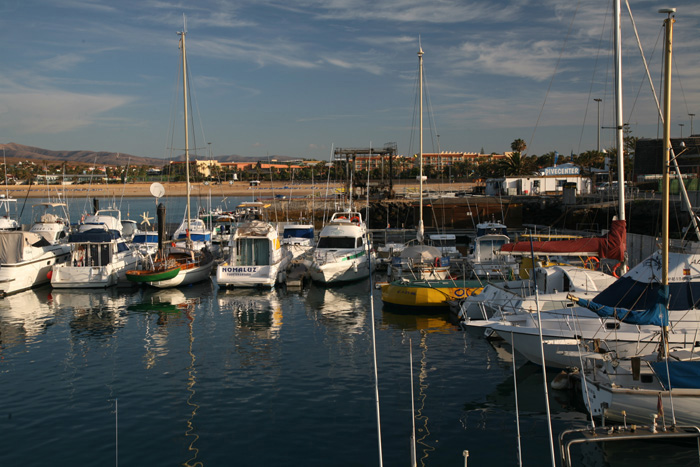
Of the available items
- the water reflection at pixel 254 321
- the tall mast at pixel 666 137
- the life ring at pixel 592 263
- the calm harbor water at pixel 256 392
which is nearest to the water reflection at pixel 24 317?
the calm harbor water at pixel 256 392

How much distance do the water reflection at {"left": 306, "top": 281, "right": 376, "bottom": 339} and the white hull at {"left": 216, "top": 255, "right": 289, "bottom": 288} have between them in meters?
2.16

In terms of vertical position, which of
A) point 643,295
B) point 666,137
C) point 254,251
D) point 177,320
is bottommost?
point 177,320

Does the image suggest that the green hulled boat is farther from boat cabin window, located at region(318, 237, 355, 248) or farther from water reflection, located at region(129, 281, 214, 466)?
boat cabin window, located at region(318, 237, 355, 248)

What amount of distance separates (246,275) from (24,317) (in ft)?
31.5

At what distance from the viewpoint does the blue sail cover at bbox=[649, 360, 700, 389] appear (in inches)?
443

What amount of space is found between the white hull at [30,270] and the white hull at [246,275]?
32.3 ft

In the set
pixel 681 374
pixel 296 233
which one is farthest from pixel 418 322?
pixel 296 233

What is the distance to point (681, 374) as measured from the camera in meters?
11.5

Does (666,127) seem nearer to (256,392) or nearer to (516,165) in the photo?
(256,392)

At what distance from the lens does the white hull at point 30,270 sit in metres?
28.6

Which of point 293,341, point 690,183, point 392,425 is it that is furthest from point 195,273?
point 690,183

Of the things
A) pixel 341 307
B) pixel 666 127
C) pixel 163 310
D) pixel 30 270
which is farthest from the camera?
pixel 30 270

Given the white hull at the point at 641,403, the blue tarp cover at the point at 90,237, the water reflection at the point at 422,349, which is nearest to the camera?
the white hull at the point at 641,403

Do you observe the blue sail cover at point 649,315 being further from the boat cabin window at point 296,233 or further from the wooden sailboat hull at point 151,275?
the boat cabin window at point 296,233
